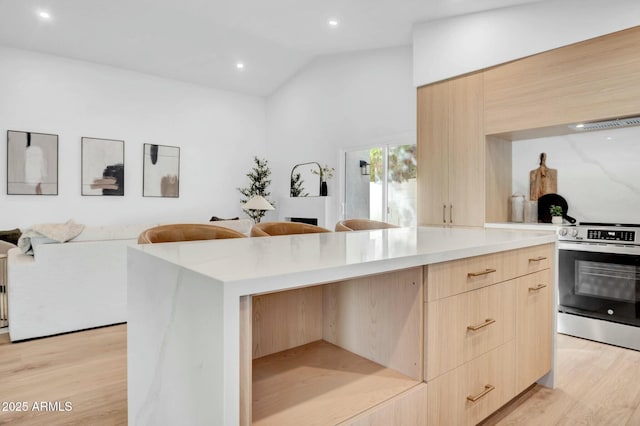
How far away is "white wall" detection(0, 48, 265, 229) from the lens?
5172mm

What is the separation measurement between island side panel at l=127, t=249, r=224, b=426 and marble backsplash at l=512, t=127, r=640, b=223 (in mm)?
3576

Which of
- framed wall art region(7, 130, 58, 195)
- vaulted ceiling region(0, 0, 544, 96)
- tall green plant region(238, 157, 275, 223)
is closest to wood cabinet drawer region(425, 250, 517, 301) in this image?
vaulted ceiling region(0, 0, 544, 96)

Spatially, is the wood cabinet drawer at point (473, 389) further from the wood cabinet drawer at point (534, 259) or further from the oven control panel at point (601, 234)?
the oven control panel at point (601, 234)

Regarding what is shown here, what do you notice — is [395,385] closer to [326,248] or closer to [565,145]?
[326,248]

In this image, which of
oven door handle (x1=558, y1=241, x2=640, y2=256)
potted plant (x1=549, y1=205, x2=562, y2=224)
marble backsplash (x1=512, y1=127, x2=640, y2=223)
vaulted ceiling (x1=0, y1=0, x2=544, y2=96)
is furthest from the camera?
vaulted ceiling (x1=0, y1=0, x2=544, y2=96)

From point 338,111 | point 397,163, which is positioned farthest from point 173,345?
point 338,111

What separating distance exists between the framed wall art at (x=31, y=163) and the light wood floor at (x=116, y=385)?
3123mm

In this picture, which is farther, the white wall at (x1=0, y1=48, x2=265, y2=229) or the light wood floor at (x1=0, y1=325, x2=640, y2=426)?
the white wall at (x1=0, y1=48, x2=265, y2=229)

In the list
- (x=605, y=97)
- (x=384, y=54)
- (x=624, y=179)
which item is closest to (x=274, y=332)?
(x=605, y=97)

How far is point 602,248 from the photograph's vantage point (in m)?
2.79

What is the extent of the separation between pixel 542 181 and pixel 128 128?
5.89 meters

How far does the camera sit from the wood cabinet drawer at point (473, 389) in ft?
4.11

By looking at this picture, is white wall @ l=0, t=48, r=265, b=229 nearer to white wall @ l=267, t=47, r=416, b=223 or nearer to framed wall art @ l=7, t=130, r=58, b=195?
framed wall art @ l=7, t=130, r=58, b=195

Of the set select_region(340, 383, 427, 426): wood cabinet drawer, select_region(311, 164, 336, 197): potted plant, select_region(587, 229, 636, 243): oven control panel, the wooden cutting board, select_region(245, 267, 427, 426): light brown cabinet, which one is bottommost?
select_region(340, 383, 427, 426): wood cabinet drawer
